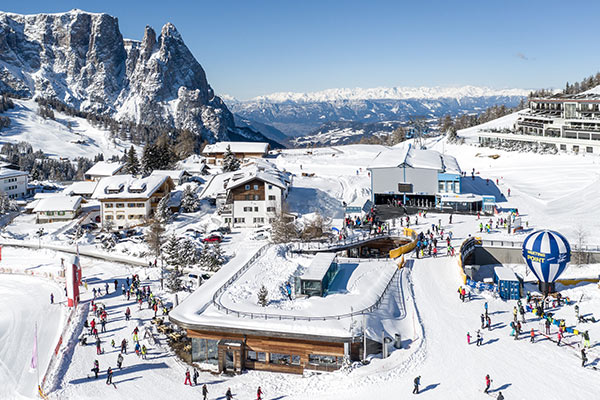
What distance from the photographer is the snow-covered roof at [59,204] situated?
218 ft

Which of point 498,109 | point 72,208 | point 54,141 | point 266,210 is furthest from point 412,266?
point 54,141

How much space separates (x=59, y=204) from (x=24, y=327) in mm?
37269

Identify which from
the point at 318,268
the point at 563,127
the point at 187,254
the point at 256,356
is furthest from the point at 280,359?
the point at 563,127

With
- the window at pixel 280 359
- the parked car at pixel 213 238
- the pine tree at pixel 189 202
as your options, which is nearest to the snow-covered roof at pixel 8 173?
the pine tree at pixel 189 202

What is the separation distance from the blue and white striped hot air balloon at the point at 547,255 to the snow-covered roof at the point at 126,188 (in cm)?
4603

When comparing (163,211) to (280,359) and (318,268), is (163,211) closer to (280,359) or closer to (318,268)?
(318,268)

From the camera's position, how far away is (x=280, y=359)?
28203mm

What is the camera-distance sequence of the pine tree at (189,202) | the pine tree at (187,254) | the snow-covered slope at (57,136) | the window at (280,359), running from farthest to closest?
the snow-covered slope at (57,136), the pine tree at (189,202), the pine tree at (187,254), the window at (280,359)

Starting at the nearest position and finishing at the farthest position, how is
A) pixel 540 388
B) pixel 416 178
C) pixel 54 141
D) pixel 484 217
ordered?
pixel 540 388
pixel 484 217
pixel 416 178
pixel 54 141

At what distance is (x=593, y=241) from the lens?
4444 centimetres

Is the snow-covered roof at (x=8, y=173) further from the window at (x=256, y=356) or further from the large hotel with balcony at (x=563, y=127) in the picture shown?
the large hotel with balcony at (x=563, y=127)

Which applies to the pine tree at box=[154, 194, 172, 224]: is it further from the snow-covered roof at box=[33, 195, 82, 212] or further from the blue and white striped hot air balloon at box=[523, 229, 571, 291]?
the blue and white striped hot air balloon at box=[523, 229, 571, 291]

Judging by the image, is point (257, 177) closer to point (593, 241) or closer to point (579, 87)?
point (593, 241)

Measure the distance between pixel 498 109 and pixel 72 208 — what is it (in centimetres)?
12606
